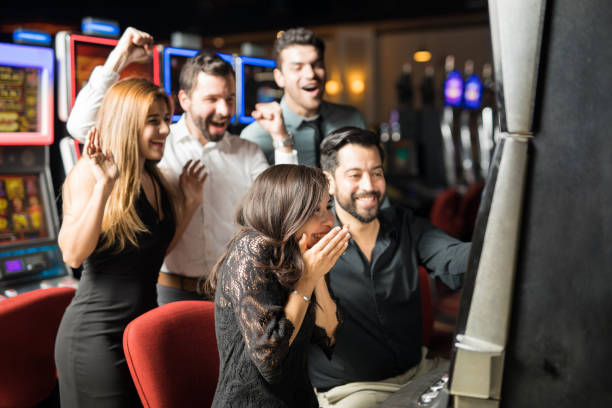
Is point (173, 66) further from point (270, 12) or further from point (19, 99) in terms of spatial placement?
point (270, 12)

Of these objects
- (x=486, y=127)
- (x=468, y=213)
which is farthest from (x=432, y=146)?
(x=468, y=213)

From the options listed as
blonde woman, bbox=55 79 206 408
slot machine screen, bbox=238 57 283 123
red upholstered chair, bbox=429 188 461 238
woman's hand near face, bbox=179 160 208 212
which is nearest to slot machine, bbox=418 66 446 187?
red upholstered chair, bbox=429 188 461 238

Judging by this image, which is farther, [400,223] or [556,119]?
[400,223]

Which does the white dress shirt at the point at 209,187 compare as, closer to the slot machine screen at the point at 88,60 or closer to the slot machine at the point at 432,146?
the slot machine screen at the point at 88,60

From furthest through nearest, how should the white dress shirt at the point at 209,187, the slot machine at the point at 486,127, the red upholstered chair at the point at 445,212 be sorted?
1. the slot machine at the point at 486,127
2. the red upholstered chair at the point at 445,212
3. the white dress shirt at the point at 209,187

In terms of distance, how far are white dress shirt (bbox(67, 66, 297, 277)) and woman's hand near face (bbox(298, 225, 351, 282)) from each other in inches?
32.3

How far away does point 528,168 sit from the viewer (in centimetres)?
83

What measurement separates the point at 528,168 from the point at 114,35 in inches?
80.0

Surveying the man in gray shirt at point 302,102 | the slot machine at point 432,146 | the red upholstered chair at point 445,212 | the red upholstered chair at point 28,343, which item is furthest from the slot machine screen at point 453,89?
the red upholstered chair at point 28,343

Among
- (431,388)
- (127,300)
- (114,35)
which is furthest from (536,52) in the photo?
(114,35)

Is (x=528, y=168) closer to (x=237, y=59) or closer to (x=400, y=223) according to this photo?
(x=400, y=223)

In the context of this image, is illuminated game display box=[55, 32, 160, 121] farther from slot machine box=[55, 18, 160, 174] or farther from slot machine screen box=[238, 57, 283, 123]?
slot machine screen box=[238, 57, 283, 123]

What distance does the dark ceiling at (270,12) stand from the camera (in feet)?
27.2

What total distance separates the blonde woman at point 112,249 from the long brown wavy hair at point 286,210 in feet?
1.62
